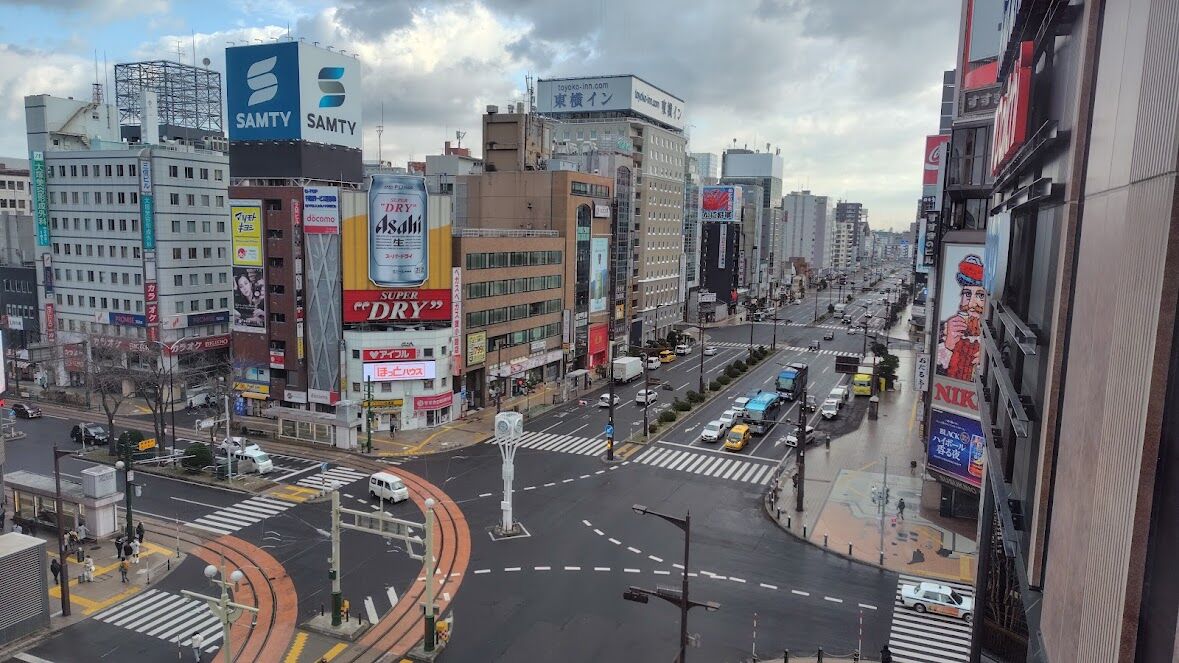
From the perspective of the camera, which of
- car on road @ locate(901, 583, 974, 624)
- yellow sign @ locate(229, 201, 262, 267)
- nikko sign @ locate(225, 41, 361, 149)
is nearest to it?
car on road @ locate(901, 583, 974, 624)

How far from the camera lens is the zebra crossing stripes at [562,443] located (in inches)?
1989

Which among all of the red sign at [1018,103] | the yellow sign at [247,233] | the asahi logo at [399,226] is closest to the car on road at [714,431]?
the asahi logo at [399,226]

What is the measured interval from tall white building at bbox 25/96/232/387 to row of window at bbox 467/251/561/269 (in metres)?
26.4

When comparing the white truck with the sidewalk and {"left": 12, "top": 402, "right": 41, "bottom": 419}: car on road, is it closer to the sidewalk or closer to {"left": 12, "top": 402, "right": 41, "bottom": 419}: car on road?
the sidewalk

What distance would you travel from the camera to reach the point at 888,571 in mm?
31766

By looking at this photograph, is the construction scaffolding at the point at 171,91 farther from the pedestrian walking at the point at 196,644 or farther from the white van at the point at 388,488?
the pedestrian walking at the point at 196,644

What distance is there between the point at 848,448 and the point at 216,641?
1611 inches

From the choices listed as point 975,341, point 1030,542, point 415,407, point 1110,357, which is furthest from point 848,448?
point 1110,357

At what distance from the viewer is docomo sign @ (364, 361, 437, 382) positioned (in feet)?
176

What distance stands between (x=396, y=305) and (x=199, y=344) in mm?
22990

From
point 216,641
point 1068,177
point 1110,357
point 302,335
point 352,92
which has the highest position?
point 352,92

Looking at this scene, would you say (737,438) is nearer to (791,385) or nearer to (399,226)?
(791,385)

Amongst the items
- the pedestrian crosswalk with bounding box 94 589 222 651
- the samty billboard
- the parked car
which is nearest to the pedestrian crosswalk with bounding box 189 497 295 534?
the pedestrian crosswalk with bounding box 94 589 222 651

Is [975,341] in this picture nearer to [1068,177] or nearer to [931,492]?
[931,492]
